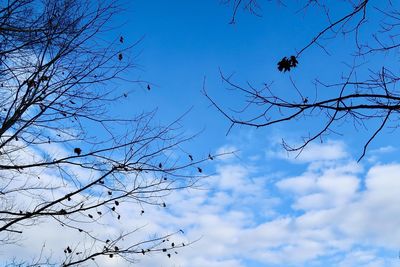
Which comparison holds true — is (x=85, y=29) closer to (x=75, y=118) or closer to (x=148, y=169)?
(x=75, y=118)

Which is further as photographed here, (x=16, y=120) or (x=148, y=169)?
(x=148, y=169)

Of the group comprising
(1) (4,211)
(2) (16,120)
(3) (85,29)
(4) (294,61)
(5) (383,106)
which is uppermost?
(3) (85,29)

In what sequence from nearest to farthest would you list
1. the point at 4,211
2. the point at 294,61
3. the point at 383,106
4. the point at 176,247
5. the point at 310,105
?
the point at 383,106 → the point at 310,105 → the point at 294,61 → the point at 4,211 → the point at 176,247

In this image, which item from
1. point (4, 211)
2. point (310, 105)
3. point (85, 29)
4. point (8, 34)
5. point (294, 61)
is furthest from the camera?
point (85, 29)

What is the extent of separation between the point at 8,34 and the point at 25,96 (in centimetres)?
61

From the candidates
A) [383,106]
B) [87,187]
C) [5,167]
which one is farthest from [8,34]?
[383,106]

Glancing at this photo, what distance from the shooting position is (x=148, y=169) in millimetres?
4117

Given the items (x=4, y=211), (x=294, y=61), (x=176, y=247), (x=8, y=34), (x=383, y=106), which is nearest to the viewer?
(x=383, y=106)

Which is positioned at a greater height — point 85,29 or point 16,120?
point 85,29

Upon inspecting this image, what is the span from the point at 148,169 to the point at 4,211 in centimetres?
140

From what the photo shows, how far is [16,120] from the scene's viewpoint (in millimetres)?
3832

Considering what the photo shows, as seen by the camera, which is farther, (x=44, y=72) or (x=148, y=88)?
(x=148, y=88)

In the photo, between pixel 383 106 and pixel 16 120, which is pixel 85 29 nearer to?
pixel 16 120

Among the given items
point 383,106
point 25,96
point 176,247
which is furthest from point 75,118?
point 383,106
